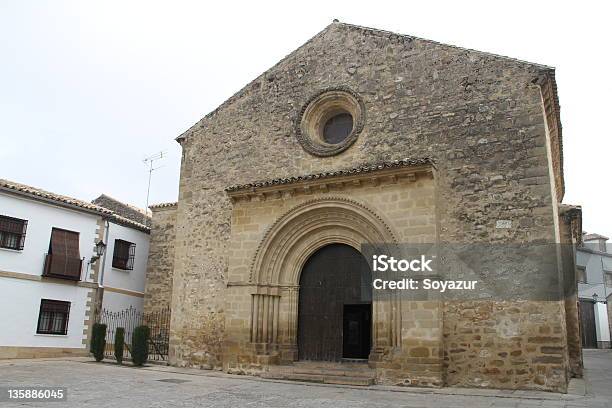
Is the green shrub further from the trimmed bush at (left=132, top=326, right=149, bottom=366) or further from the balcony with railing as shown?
the balcony with railing

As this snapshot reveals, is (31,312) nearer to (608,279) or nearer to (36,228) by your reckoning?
(36,228)

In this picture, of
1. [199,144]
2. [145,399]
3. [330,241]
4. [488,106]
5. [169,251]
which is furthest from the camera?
[169,251]

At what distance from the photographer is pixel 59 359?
14000 mm

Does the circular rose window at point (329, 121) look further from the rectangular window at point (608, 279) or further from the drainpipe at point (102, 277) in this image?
the rectangular window at point (608, 279)

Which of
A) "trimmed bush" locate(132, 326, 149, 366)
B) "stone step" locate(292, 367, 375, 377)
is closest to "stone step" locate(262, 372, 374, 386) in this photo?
"stone step" locate(292, 367, 375, 377)

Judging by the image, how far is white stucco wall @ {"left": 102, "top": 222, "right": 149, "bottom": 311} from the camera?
1694 cm

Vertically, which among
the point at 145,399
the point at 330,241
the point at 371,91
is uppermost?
the point at 371,91

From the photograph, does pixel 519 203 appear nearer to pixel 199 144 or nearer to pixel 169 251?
pixel 199 144

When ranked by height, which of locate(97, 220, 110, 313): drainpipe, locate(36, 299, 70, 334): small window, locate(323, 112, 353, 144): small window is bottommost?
locate(36, 299, 70, 334): small window

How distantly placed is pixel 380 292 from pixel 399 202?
179 cm

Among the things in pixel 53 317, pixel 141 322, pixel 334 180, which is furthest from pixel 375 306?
pixel 141 322

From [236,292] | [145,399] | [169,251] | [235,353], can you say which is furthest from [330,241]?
[169,251]

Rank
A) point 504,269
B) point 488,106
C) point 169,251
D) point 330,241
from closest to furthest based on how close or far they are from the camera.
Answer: point 504,269, point 488,106, point 330,241, point 169,251

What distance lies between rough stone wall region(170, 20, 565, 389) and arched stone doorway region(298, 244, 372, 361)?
6.30ft
